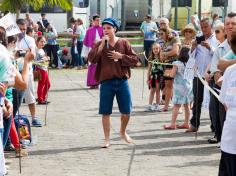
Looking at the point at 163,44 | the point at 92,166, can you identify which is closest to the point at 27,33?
the point at 163,44

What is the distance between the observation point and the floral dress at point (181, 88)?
1167 cm

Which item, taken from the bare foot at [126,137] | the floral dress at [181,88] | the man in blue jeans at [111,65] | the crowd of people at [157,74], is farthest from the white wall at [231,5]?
→ the man in blue jeans at [111,65]

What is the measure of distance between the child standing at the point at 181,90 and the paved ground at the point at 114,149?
284 millimetres

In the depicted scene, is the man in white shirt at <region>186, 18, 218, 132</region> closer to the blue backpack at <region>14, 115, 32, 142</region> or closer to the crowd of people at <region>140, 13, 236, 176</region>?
the crowd of people at <region>140, 13, 236, 176</region>

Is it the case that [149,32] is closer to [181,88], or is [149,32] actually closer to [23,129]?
[181,88]

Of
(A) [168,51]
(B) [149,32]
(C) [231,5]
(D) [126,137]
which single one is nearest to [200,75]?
(D) [126,137]

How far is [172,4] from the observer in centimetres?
4228

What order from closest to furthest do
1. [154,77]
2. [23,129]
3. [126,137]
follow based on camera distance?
[23,129] → [126,137] → [154,77]

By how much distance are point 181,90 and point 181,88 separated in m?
0.06

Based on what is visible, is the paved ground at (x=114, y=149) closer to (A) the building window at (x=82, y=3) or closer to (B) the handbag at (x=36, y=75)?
(B) the handbag at (x=36, y=75)

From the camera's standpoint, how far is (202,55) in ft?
35.7

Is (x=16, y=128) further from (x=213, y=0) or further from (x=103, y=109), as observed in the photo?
(x=213, y=0)

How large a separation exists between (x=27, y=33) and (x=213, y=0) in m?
31.3

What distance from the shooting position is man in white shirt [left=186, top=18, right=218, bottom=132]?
10.6 metres
